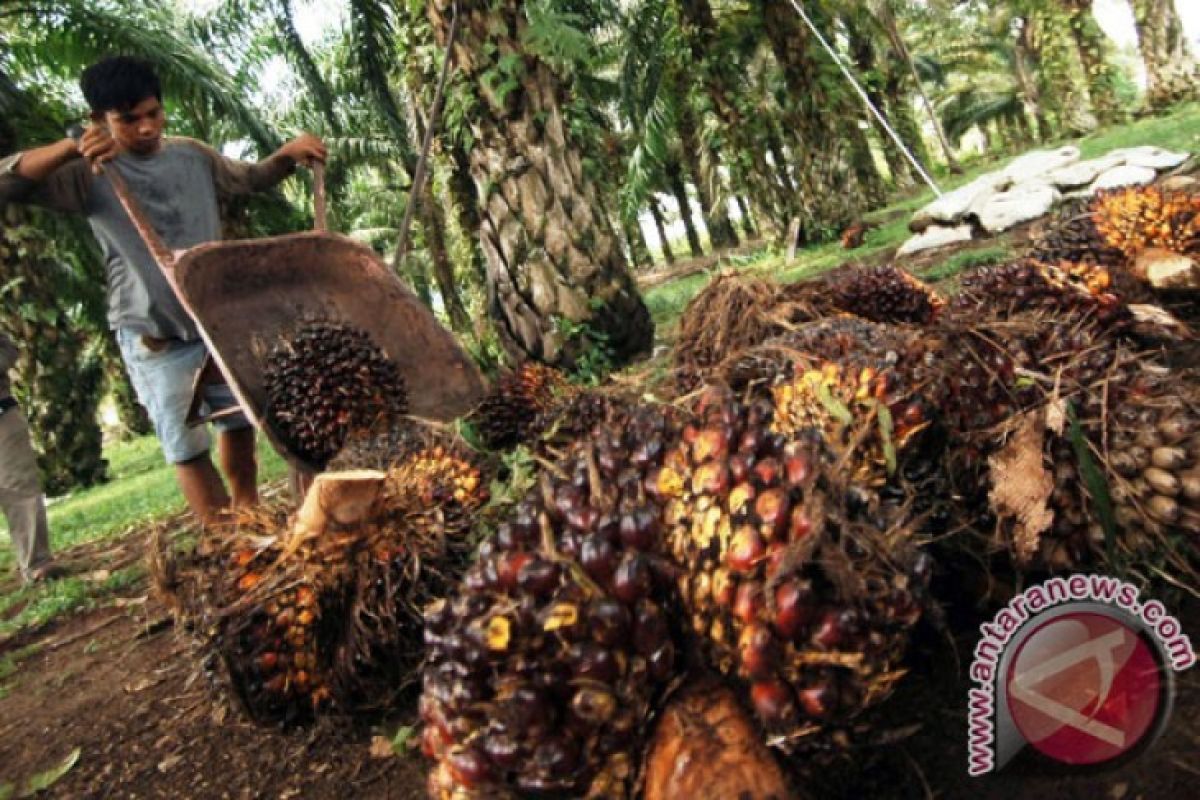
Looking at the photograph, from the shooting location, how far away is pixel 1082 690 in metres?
0.95

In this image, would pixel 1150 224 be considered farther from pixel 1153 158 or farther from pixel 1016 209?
pixel 1153 158

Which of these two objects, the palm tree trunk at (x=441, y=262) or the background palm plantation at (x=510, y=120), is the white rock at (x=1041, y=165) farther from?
the palm tree trunk at (x=441, y=262)

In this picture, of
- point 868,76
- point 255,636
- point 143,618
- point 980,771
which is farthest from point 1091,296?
point 868,76

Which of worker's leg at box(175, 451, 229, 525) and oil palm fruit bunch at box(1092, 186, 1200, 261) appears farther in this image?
worker's leg at box(175, 451, 229, 525)

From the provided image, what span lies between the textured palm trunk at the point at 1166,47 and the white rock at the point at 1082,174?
902cm

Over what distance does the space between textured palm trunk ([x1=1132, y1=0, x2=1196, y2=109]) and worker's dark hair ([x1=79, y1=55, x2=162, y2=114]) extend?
1530 cm

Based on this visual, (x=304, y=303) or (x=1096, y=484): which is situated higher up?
(x=304, y=303)

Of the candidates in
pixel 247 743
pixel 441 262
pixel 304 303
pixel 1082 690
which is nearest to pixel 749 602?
pixel 1082 690

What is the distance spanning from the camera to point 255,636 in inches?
60.1

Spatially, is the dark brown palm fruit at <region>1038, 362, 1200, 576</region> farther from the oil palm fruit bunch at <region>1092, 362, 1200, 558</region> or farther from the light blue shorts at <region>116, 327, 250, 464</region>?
the light blue shorts at <region>116, 327, 250, 464</region>

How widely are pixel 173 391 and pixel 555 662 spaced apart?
308 cm

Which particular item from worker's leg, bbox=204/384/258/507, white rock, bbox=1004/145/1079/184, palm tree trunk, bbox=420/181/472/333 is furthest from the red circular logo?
palm tree trunk, bbox=420/181/472/333

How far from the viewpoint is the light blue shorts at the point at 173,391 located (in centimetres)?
326

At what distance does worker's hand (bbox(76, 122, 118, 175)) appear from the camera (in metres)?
2.81
